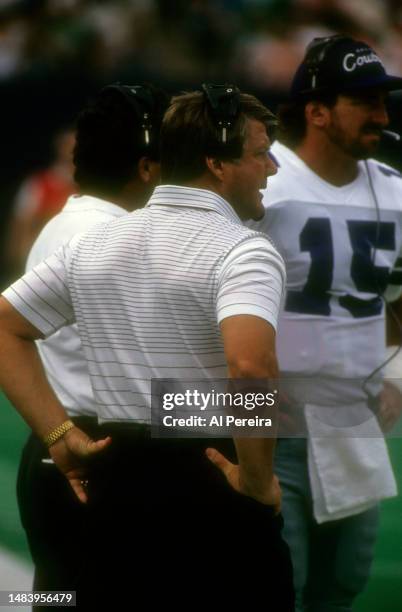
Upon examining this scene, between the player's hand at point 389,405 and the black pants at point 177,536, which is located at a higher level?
the black pants at point 177,536

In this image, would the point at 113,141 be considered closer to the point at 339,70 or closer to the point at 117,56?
the point at 339,70

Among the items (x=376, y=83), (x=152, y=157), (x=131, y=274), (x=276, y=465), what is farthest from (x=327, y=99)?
(x=131, y=274)

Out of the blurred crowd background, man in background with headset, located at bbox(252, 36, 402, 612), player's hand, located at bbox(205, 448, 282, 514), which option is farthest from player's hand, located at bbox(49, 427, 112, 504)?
the blurred crowd background

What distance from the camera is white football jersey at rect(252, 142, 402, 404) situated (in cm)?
339

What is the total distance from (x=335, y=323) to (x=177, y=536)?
1.16 m

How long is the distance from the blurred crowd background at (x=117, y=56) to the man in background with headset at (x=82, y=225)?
593cm

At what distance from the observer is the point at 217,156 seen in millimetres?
2514

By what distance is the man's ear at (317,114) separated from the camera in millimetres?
3625

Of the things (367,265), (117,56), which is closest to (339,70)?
(367,265)

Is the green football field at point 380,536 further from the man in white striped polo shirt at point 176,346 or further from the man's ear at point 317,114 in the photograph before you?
the man in white striped polo shirt at point 176,346

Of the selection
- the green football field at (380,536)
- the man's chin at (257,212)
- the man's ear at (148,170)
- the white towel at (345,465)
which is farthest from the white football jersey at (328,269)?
the green football field at (380,536)

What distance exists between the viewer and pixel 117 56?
9336mm

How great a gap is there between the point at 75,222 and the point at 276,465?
0.84 m

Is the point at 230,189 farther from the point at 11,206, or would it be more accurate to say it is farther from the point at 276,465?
the point at 11,206
